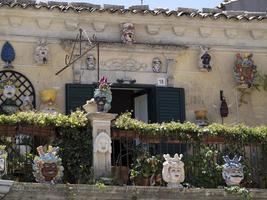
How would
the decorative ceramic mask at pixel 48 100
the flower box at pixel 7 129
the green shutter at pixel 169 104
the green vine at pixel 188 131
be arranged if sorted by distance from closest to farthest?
1. the flower box at pixel 7 129
2. the green vine at pixel 188 131
3. the decorative ceramic mask at pixel 48 100
4. the green shutter at pixel 169 104

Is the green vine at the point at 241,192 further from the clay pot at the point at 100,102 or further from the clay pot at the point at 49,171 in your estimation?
the clay pot at the point at 49,171

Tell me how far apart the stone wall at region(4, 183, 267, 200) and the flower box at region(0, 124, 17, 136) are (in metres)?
1.45

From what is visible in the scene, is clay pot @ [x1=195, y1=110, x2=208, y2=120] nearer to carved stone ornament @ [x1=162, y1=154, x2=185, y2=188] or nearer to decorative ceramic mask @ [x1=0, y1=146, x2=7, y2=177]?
carved stone ornament @ [x1=162, y1=154, x2=185, y2=188]

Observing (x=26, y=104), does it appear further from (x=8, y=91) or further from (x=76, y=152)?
(x=76, y=152)

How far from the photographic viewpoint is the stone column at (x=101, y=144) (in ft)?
50.5

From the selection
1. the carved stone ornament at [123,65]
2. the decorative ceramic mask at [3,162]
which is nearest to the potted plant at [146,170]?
the decorative ceramic mask at [3,162]

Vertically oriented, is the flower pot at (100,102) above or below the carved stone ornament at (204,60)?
below

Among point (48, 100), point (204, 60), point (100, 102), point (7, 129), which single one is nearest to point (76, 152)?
point (100, 102)

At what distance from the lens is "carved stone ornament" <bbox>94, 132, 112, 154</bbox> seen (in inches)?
608

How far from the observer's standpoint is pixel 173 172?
15.6 m

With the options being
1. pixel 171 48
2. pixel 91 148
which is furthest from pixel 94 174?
pixel 171 48

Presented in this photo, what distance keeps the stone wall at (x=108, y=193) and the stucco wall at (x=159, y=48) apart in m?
3.86

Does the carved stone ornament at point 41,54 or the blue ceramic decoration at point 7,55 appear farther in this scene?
the carved stone ornament at point 41,54

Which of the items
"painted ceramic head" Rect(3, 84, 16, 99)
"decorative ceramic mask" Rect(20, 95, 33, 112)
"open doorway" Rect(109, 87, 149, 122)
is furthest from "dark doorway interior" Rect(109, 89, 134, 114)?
"painted ceramic head" Rect(3, 84, 16, 99)
